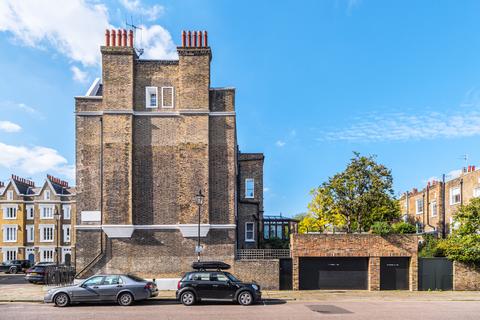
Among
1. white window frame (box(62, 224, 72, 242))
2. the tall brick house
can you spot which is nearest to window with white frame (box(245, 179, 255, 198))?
the tall brick house

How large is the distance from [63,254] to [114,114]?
142 feet

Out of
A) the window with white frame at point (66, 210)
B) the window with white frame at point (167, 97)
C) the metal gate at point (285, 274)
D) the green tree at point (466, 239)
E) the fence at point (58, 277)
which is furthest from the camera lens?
the window with white frame at point (66, 210)

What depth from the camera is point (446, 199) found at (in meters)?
43.6

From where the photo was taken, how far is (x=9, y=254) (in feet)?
203

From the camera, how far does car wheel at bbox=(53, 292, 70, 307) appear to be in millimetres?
19438

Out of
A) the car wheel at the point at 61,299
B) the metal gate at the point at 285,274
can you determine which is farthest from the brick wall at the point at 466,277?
the car wheel at the point at 61,299

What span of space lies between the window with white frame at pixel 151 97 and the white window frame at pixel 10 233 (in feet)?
146

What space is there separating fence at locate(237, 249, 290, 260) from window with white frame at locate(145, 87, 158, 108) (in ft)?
32.9

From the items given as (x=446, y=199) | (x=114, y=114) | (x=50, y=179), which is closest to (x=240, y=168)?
(x=114, y=114)

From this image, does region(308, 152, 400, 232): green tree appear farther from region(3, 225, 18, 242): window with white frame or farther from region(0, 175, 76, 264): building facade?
region(3, 225, 18, 242): window with white frame

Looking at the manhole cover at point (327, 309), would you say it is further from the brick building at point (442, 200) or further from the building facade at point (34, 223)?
the building facade at point (34, 223)

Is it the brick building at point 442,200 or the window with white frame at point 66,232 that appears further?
the window with white frame at point 66,232

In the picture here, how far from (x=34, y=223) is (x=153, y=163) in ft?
141

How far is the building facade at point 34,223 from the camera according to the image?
61.7 m
